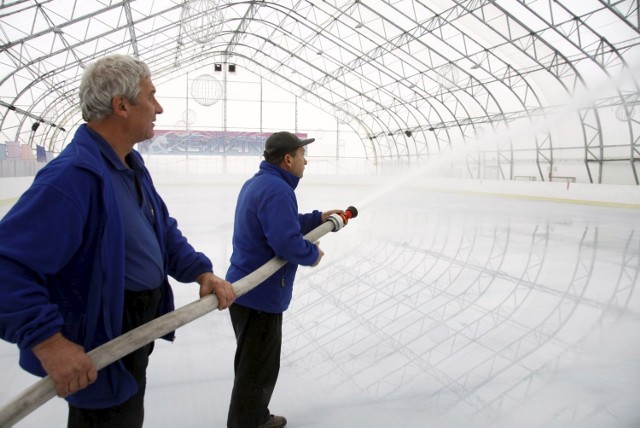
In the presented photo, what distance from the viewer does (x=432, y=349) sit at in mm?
3664

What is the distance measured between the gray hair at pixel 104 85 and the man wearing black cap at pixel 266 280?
2.76 feet

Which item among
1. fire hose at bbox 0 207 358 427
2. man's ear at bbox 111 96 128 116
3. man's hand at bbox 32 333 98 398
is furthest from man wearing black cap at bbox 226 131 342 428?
man's hand at bbox 32 333 98 398

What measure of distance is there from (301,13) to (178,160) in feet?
42.7

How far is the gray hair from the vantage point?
1518 mm

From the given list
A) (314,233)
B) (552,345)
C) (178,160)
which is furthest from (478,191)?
(314,233)

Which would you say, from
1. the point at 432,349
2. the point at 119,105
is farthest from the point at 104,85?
the point at 432,349

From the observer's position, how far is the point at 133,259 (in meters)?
1.59

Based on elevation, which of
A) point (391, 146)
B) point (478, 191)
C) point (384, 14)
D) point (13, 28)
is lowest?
point (478, 191)

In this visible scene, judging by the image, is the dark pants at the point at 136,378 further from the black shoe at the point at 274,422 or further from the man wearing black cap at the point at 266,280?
the black shoe at the point at 274,422

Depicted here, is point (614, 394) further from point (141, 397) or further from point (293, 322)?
point (141, 397)

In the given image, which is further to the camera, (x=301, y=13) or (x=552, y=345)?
(x=301, y=13)

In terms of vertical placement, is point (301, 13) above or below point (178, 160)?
above

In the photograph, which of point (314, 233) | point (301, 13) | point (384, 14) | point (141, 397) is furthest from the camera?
point (301, 13)

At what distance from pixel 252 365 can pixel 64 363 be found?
3.64ft
